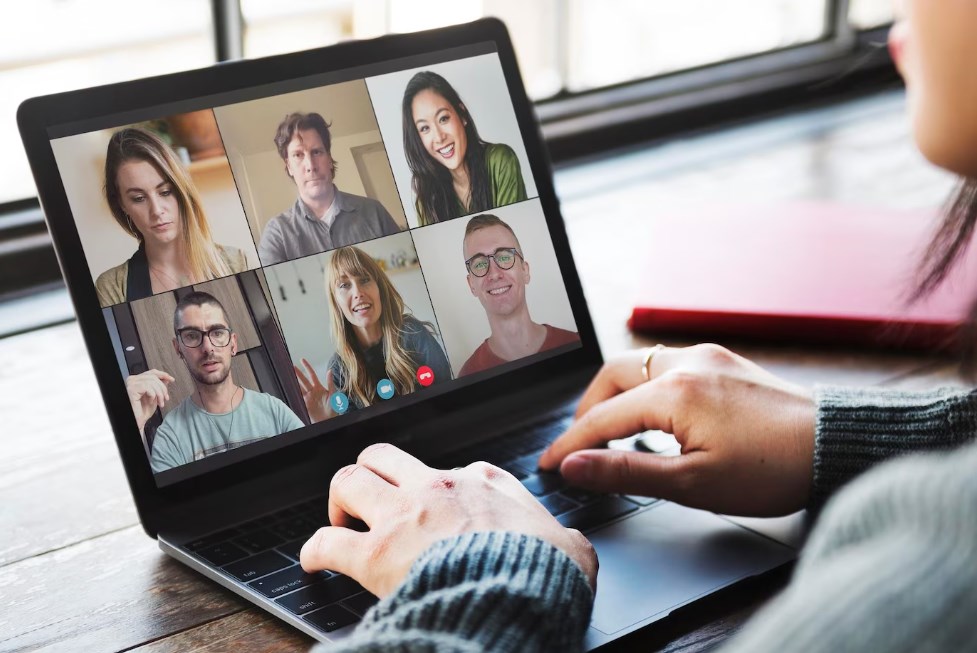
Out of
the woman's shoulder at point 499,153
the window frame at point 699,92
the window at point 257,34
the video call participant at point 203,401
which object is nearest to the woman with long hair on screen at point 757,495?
the video call participant at point 203,401

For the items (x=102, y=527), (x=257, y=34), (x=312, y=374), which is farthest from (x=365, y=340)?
(x=257, y=34)

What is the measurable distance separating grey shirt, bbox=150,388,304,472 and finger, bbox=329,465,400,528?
9 cm

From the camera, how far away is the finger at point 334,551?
64 centimetres

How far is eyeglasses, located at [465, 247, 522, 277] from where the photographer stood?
871 mm

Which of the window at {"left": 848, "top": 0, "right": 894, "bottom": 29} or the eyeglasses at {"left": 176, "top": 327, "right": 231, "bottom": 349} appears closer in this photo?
the eyeglasses at {"left": 176, "top": 327, "right": 231, "bottom": 349}

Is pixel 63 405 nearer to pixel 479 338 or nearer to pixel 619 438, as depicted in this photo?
pixel 479 338

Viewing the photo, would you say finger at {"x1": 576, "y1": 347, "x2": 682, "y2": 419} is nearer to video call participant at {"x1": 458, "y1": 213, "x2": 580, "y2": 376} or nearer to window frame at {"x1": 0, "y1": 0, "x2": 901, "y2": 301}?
video call participant at {"x1": 458, "y1": 213, "x2": 580, "y2": 376}

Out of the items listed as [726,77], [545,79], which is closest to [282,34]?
[545,79]

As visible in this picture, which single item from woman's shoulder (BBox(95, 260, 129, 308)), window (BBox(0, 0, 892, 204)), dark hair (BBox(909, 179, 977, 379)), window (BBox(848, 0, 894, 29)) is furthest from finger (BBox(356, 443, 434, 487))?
window (BBox(848, 0, 894, 29))

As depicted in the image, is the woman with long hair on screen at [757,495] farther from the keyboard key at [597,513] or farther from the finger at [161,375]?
the finger at [161,375]

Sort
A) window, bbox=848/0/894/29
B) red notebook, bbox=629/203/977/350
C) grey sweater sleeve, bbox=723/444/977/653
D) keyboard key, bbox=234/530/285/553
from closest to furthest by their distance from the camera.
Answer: grey sweater sleeve, bbox=723/444/977/653
keyboard key, bbox=234/530/285/553
red notebook, bbox=629/203/977/350
window, bbox=848/0/894/29

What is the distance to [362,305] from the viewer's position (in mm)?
823

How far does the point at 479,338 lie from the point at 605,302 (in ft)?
1.03

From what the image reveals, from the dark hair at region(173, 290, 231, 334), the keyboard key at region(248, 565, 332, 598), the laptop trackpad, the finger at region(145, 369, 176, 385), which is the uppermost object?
the dark hair at region(173, 290, 231, 334)
